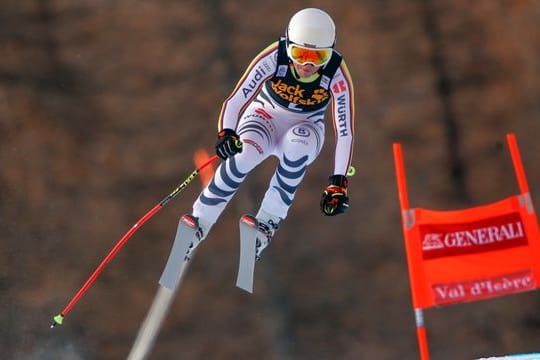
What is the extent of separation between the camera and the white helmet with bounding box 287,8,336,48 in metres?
5.88

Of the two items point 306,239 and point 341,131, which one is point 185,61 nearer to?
point 306,239

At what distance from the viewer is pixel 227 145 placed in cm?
609

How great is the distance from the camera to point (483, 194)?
33.7 ft

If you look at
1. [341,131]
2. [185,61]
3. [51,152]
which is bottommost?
[341,131]

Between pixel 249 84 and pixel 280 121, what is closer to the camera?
pixel 249 84

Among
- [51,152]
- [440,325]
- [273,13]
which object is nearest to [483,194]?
[440,325]

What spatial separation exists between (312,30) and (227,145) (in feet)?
3.21

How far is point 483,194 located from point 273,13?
10.7ft

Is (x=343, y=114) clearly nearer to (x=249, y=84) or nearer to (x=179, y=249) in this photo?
(x=249, y=84)

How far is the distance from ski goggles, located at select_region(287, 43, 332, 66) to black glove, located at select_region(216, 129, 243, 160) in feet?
2.27

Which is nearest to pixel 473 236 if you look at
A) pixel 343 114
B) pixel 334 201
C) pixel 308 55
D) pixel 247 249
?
pixel 334 201

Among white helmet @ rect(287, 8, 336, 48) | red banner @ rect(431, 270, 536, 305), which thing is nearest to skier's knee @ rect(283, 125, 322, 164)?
white helmet @ rect(287, 8, 336, 48)

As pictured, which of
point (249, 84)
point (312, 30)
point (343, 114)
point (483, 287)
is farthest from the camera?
point (483, 287)

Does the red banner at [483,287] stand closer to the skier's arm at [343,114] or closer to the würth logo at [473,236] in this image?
the würth logo at [473,236]
